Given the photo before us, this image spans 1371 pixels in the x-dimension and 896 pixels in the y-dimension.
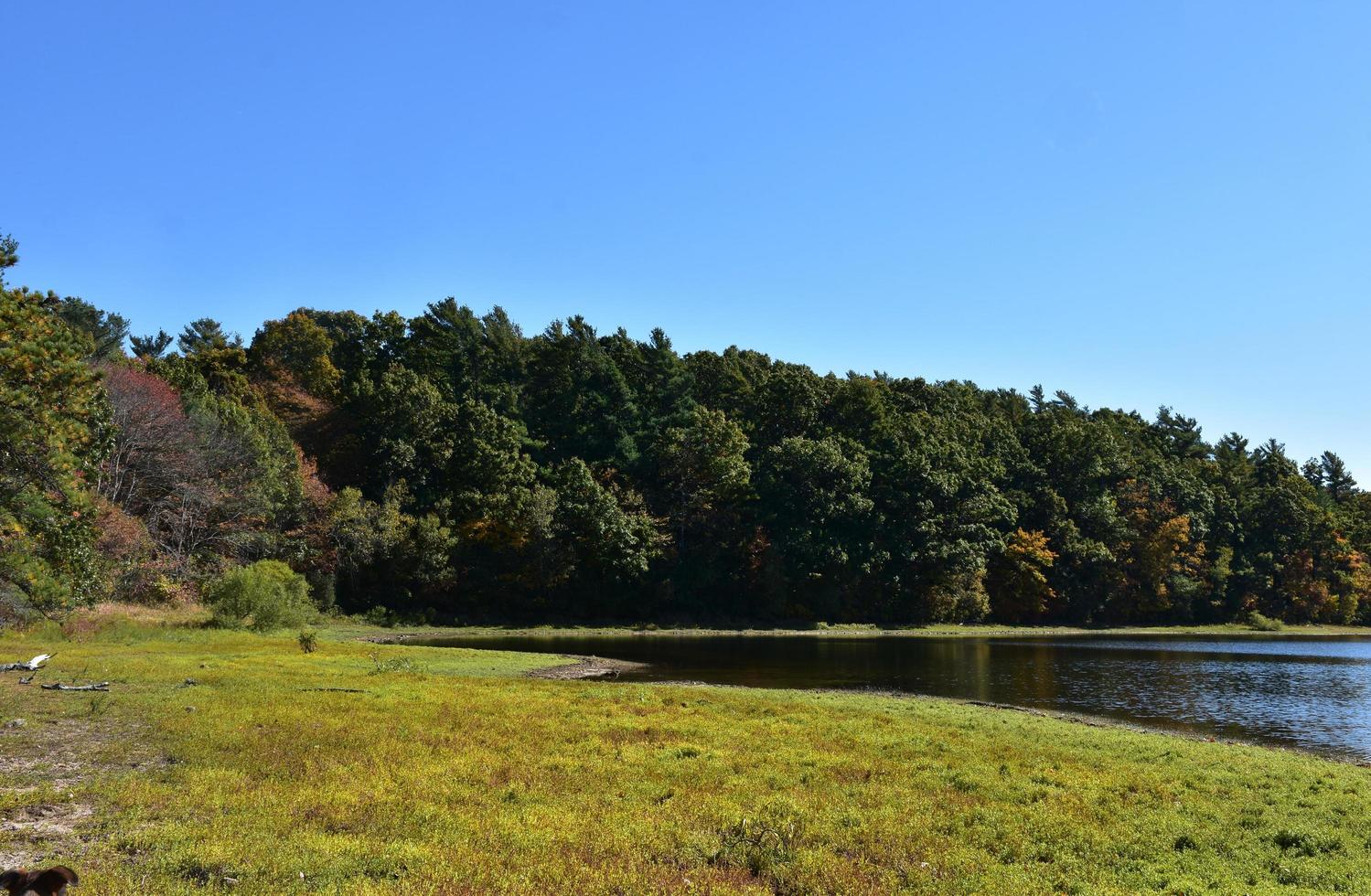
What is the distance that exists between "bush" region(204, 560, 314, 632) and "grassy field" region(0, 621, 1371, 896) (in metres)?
24.5

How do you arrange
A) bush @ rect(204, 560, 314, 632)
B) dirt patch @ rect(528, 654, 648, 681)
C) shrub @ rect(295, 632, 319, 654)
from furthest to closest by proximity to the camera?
1. bush @ rect(204, 560, 314, 632)
2. shrub @ rect(295, 632, 319, 654)
3. dirt patch @ rect(528, 654, 648, 681)

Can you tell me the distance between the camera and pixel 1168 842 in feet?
40.8

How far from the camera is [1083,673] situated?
44.9 m

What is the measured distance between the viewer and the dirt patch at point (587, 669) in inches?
1433

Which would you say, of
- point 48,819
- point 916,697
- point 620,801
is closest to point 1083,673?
point 916,697

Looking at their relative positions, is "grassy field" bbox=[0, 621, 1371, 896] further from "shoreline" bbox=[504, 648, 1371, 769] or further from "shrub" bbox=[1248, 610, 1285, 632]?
"shrub" bbox=[1248, 610, 1285, 632]

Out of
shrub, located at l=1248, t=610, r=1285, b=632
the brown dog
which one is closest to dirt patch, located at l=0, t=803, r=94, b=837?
the brown dog

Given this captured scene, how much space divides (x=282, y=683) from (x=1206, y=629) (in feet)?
369

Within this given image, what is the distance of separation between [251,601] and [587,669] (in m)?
21.4

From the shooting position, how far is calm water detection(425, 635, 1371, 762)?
30203mm

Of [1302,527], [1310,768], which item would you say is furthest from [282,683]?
[1302,527]

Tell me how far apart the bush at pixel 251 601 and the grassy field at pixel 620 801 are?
966 inches

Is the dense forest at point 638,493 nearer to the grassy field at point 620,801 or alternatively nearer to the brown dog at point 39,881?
the grassy field at point 620,801

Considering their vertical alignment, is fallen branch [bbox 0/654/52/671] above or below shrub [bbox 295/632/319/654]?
above
